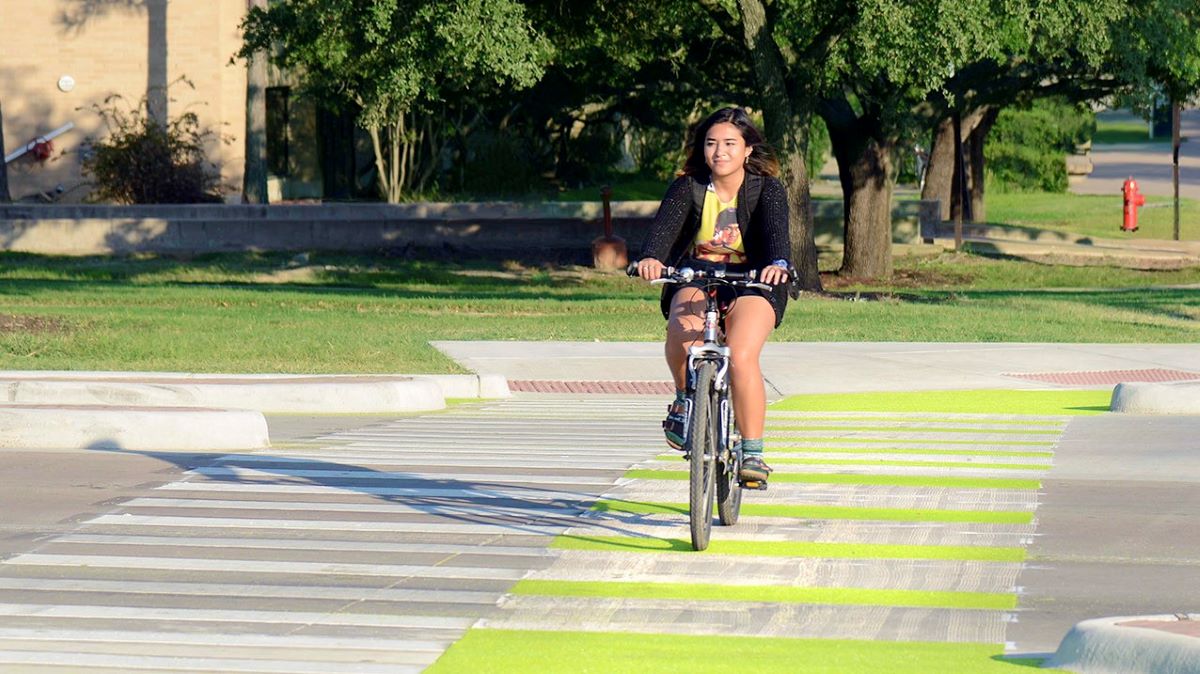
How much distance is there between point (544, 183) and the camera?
42.8 metres

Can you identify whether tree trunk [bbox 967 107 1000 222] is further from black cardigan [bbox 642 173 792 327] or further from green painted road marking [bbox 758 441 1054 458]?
black cardigan [bbox 642 173 792 327]

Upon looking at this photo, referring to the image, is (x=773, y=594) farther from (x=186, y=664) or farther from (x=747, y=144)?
(x=186, y=664)

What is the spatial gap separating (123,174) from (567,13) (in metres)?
13.0

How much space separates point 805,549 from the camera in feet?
24.6

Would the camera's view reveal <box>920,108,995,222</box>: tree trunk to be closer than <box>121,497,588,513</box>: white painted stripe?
No

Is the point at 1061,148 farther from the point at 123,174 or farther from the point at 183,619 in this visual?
the point at 183,619

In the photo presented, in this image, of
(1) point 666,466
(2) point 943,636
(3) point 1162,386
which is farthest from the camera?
(3) point 1162,386

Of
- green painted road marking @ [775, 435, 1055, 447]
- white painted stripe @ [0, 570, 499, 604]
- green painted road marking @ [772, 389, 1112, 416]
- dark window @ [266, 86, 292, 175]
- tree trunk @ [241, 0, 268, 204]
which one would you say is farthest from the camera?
dark window @ [266, 86, 292, 175]

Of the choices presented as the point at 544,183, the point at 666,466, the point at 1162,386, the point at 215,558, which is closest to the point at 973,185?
the point at 544,183

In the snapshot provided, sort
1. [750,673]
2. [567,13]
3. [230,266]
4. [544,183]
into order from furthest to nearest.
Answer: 1. [544,183]
2. [230,266]
3. [567,13]
4. [750,673]

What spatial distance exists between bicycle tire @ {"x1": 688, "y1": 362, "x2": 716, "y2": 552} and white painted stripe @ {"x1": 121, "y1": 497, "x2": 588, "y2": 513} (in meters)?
1.20

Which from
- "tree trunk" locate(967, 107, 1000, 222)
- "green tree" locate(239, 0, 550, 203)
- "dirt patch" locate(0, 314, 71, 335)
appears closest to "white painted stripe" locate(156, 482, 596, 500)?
"dirt patch" locate(0, 314, 71, 335)

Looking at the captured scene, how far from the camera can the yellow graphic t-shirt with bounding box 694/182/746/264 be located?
7.60 m

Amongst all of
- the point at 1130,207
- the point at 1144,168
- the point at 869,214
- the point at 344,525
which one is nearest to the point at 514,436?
the point at 344,525
